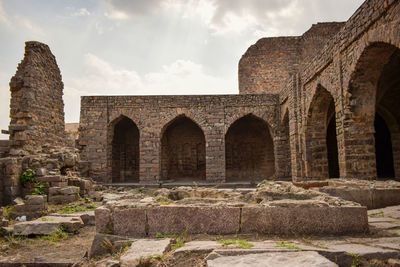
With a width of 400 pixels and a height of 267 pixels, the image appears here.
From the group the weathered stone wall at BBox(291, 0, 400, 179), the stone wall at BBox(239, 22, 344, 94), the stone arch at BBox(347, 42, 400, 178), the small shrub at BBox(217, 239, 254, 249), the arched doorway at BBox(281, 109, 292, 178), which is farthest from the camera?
the stone wall at BBox(239, 22, 344, 94)

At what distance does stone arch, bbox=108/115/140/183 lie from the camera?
611 inches

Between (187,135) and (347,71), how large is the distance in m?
10.4

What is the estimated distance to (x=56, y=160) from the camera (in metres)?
9.45

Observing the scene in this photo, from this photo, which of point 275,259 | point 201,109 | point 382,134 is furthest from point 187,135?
point 275,259

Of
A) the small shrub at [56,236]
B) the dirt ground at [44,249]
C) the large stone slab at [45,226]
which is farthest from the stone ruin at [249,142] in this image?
the small shrub at [56,236]

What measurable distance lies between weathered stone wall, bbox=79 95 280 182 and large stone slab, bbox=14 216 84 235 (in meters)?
7.70

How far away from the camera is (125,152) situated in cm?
1627

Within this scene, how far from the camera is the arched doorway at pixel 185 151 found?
54.1 ft

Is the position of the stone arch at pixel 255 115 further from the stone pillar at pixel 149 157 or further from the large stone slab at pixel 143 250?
the large stone slab at pixel 143 250

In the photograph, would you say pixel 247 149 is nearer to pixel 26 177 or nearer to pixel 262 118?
pixel 262 118

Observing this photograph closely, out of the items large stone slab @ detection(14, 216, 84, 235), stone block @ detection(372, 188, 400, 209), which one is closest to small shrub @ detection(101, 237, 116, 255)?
large stone slab @ detection(14, 216, 84, 235)

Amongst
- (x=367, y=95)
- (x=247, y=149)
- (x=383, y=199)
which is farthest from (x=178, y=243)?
(x=247, y=149)

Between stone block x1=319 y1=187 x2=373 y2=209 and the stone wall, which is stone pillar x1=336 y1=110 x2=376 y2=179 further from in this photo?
the stone wall

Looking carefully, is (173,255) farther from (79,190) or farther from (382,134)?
(382,134)
